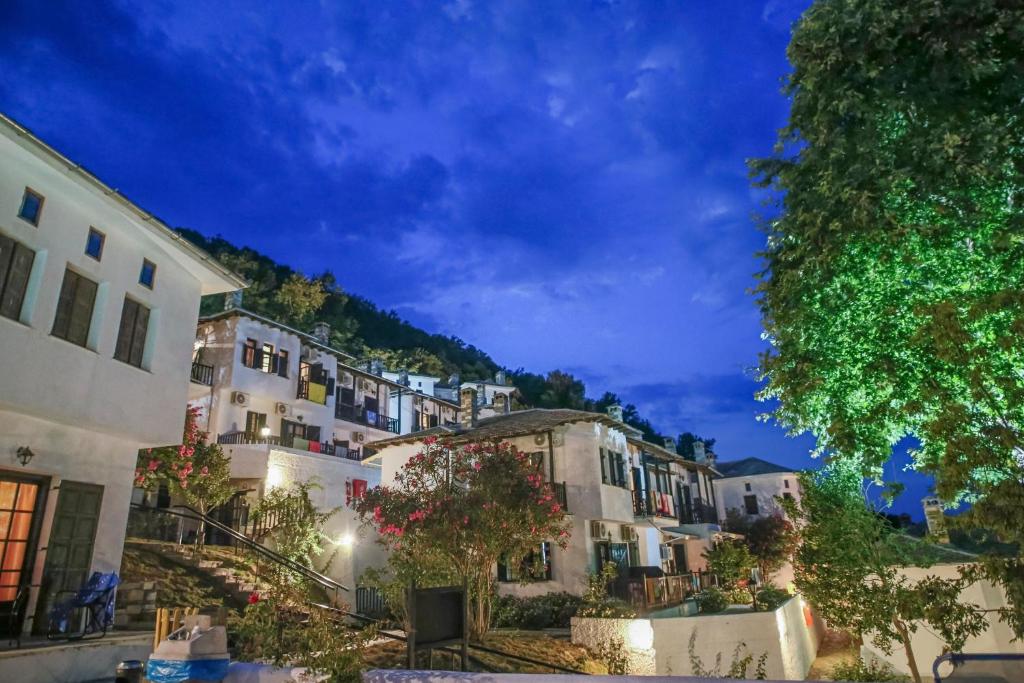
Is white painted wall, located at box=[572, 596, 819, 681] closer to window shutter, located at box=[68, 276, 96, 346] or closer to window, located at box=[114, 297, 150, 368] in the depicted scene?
window, located at box=[114, 297, 150, 368]

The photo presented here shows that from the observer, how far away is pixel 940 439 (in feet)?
21.1

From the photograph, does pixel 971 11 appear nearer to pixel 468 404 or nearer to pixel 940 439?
pixel 940 439

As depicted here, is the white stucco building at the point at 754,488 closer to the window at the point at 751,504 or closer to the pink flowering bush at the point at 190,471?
the window at the point at 751,504

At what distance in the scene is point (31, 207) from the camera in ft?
29.9

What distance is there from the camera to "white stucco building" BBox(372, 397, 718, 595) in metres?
20.6

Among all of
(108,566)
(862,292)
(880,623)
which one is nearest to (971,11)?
(862,292)

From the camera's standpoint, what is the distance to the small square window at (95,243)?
10016 millimetres

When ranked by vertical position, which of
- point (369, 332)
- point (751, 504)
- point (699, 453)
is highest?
point (369, 332)

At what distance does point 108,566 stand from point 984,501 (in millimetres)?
12589

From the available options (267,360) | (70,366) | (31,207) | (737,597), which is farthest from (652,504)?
(31,207)

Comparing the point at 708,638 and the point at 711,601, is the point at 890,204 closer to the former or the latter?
the point at 708,638

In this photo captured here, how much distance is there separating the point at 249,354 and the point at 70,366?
1988cm

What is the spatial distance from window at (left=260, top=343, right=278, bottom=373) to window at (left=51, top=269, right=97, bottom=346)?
63.8 feet

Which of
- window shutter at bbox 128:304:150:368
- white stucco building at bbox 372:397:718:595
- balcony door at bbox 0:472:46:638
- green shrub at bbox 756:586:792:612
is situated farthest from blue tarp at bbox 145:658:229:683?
green shrub at bbox 756:586:792:612
